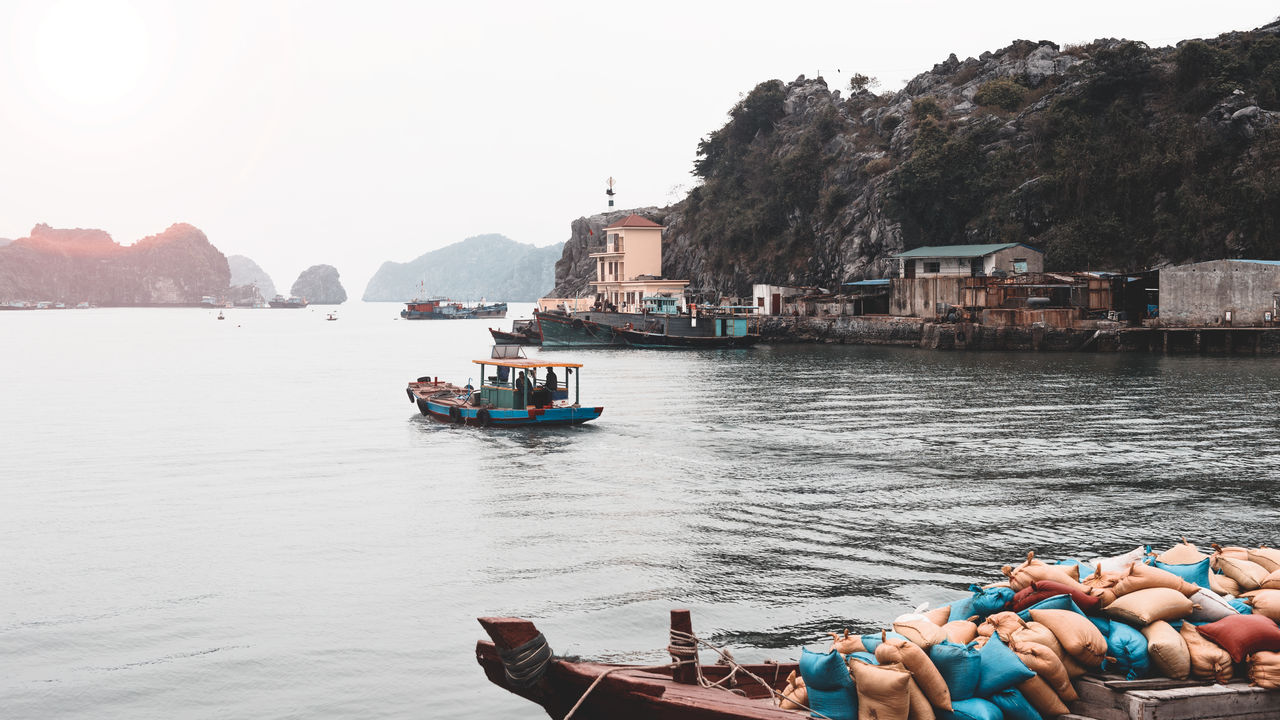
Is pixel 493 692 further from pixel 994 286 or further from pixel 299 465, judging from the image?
pixel 994 286

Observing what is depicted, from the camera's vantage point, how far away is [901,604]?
51.6ft

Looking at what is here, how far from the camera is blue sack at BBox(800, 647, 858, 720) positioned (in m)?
7.84

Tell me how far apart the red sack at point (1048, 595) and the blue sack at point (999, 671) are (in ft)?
3.09

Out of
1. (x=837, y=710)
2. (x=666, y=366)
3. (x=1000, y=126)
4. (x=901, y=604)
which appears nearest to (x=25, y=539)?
(x=901, y=604)

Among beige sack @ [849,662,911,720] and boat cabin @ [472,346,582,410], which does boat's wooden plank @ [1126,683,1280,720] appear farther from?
boat cabin @ [472,346,582,410]

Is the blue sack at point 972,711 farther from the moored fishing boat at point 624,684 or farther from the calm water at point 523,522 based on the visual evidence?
the calm water at point 523,522

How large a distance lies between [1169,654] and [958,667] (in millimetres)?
1704

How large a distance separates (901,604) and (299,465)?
20.9 m

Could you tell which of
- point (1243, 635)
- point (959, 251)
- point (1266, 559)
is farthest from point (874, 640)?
point (959, 251)

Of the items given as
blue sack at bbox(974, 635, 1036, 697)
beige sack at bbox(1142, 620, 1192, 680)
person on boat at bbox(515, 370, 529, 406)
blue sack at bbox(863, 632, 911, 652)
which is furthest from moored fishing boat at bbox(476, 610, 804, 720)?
person on boat at bbox(515, 370, 529, 406)

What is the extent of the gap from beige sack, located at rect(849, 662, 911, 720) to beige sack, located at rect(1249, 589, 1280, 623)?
11.7ft

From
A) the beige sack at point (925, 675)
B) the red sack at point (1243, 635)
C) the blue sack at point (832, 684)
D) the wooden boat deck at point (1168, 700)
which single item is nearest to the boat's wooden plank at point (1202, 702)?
the wooden boat deck at point (1168, 700)

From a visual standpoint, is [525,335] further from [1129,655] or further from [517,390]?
[1129,655]

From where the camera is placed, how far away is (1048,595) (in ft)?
28.7
